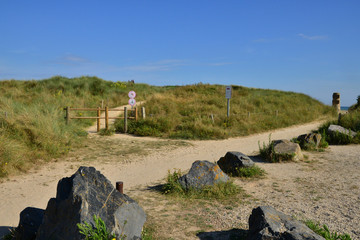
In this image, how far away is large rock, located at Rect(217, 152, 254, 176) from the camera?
826cm

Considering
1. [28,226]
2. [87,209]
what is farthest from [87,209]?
[28,226]

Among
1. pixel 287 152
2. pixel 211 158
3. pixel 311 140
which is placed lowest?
pixel 211 158

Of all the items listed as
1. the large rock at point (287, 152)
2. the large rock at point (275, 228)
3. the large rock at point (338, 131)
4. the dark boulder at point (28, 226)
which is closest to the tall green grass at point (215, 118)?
the large rock at point (338, 131)

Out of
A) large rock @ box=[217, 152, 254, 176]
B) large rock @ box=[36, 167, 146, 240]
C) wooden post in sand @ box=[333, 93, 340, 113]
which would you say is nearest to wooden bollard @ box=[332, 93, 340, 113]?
wooden post in sand @ box=[333, 93, 340, 113]

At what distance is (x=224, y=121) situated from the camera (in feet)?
54.9

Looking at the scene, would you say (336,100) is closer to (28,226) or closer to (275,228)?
(275,228)

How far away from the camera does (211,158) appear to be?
10.4 m

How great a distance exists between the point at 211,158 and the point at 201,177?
3768 mm

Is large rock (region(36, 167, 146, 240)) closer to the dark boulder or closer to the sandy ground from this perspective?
the dark boulder

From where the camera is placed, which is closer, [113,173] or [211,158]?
[113,173]

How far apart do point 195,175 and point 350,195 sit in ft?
11.8

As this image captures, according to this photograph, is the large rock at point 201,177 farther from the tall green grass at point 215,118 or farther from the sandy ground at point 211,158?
the tall green grass at point 215,118

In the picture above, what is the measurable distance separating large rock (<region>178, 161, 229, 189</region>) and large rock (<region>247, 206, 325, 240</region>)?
2.46m

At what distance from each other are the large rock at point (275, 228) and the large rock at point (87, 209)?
1.60 metres
